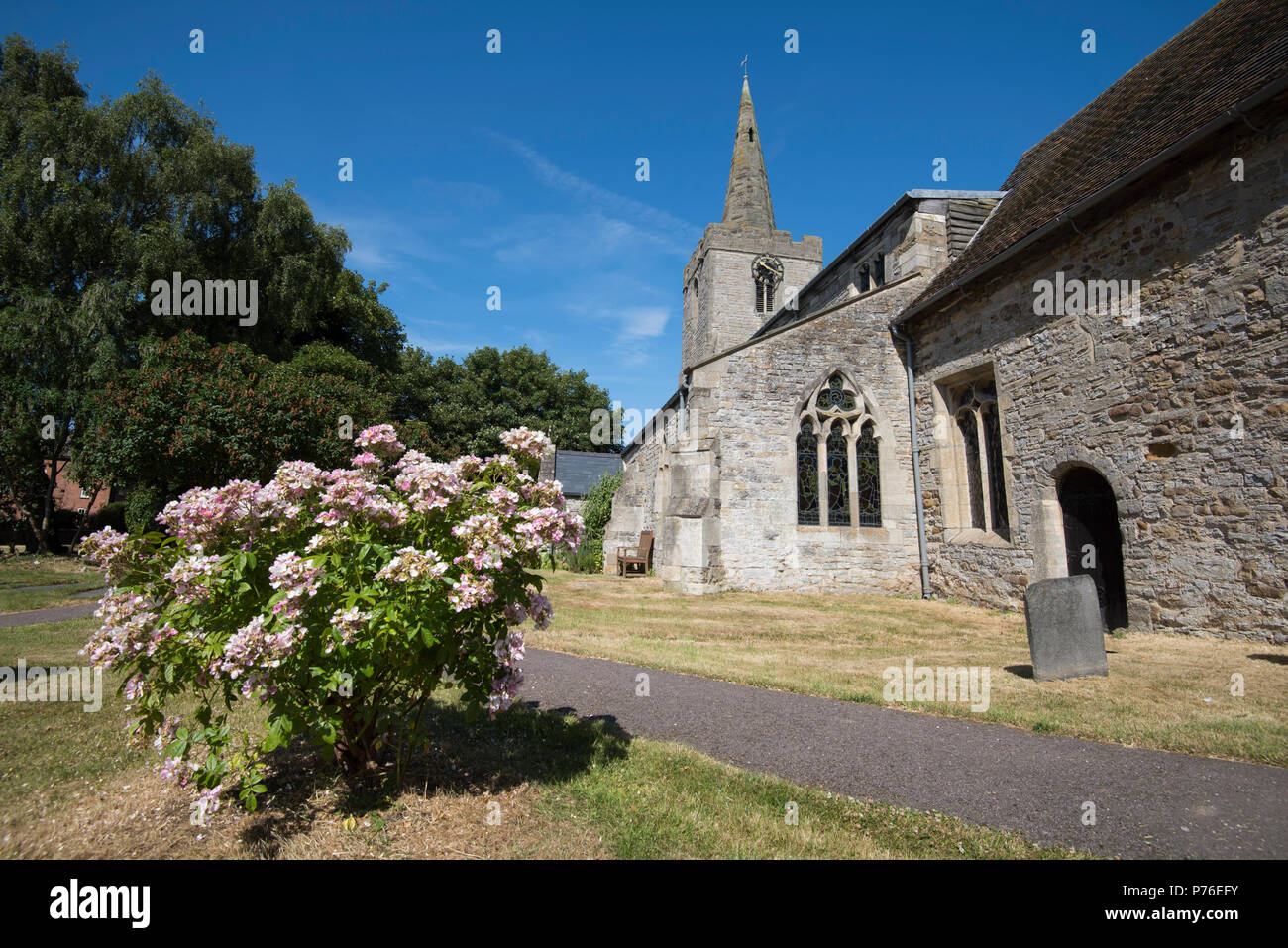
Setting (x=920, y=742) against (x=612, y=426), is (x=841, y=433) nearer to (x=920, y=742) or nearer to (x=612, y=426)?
(x=920, y=742)

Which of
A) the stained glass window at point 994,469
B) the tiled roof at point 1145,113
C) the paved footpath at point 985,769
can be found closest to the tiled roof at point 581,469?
the stained glass window at point 994,469

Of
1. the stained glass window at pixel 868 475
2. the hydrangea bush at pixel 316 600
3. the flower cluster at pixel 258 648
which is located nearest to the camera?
the flower cluster at pixel 258 648

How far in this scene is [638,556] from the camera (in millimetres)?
19891

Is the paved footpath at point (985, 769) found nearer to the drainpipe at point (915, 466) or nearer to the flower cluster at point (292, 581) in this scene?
the flower cluster at point (292, 581)

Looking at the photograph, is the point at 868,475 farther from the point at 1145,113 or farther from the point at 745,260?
the point at 745,260

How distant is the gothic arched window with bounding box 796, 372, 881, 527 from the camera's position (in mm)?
Result: 13648

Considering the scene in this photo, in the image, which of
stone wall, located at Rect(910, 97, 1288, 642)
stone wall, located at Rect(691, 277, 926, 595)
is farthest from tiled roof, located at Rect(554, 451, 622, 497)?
stone wall, located at Rect(910, 97, 1288, 642)

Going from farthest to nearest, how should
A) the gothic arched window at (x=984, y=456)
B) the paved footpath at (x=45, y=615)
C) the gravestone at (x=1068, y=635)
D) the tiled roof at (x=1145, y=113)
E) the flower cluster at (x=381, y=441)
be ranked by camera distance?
the gothic arched window at (x=984, y=456)
the paved footpath at (x=45, y=615)
the tiled roof at (x=1145, y=113)
the gravestone at (x=1068, y=635)
the flower cluster at (x=381, y=441)

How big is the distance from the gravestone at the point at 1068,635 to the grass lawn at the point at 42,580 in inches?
443

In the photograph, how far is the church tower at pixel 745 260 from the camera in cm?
2948

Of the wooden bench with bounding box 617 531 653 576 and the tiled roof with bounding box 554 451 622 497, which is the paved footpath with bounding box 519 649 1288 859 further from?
the tiled roof with bounding box 554 451 622 497

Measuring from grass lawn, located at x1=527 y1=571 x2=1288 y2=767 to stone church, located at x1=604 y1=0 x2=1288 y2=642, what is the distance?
44.5 inches

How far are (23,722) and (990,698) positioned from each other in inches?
307
